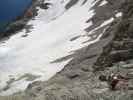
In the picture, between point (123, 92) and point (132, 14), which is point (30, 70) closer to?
point (132, 14)

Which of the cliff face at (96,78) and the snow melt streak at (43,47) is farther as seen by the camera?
the snow melt streak at (43,47)

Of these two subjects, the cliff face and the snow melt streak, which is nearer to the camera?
the cliff face

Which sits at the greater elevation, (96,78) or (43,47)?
(43,47)

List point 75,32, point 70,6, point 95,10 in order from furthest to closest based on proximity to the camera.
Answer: point 70,6 → point 95,10 → point 75,32

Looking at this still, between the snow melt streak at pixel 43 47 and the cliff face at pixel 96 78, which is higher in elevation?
the snow melt streak at pixel 43 47

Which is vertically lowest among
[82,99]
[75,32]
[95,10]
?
[82,99]

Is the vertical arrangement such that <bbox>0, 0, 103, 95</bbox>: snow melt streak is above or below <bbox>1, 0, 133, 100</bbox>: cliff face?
above

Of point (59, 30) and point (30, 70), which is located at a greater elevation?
point (59, 30)

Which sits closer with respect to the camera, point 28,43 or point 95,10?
point 95,10

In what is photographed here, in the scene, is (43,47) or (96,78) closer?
(96,78)

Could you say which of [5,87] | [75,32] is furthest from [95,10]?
[5,87]

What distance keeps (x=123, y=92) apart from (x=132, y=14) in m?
16.0

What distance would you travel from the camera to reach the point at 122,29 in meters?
27.1

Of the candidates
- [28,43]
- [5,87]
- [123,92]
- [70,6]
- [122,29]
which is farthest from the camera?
[70,6]
